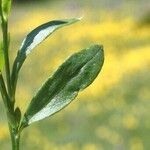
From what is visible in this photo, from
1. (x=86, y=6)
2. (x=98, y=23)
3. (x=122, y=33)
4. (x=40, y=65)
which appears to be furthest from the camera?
(x=86, y=6)

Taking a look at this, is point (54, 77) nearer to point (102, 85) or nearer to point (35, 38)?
point (35, 38)

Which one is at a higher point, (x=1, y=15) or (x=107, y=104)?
(x=1, y=15)

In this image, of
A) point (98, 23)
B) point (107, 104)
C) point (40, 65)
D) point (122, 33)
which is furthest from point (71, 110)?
point (98, 23)

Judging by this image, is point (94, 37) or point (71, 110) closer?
point (71, 110)

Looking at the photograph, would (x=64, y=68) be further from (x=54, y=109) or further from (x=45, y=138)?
(x=45, y=138)

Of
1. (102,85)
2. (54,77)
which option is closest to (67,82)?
(54,77)

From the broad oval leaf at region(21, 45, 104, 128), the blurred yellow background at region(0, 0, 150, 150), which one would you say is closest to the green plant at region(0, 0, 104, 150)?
the broad oval leaf at region(21, 45, 104, 128)

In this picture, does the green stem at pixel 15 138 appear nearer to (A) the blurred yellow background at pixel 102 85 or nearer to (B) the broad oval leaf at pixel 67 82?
(B) the broad oval leaf at pixel 67 82

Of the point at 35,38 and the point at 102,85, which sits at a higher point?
the point at 35,38

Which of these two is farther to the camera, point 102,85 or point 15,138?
point 102,85
